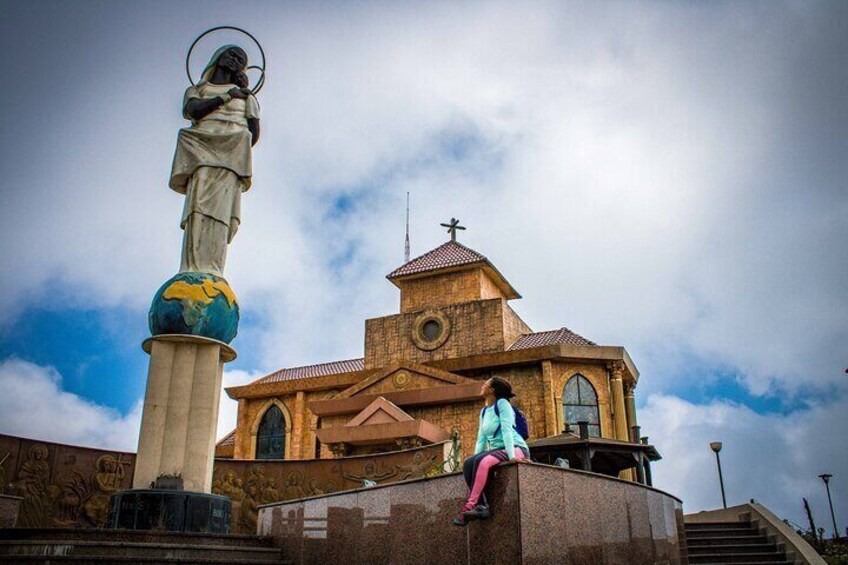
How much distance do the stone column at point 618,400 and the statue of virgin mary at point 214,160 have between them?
15083mm

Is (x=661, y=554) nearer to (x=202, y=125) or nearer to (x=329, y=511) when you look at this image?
(x=329, y=511)

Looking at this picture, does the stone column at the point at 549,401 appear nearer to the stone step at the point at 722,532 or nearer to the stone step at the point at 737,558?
the stone step at the point at 722,532

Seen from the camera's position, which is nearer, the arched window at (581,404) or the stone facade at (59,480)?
the stone facade at (59,480)

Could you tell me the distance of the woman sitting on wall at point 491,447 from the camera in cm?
686

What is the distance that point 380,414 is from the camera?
22.2m

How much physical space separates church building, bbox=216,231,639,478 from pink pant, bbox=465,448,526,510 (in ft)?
44.5

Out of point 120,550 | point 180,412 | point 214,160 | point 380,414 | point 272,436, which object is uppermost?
point 214,160

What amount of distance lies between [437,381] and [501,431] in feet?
56.8

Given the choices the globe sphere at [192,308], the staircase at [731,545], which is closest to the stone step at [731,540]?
the staircase at [731,545]

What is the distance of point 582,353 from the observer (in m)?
24.1

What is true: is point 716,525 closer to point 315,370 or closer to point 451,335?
point 451,335

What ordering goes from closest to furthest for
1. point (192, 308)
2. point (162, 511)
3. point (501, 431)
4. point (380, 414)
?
point (501, 431) → point (162, 511) → point (192, 308) → point (380, 414)

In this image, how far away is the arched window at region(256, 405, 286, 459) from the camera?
27969 mm

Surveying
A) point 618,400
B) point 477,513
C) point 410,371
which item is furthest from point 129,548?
point 618,400
